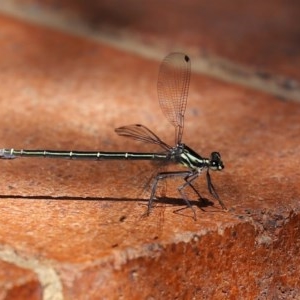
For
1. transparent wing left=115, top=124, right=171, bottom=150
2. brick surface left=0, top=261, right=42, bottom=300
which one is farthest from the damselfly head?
brick surface left=0, top=261, right=42, bottom=300

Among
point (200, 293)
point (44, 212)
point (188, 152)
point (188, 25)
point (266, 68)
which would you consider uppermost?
point (188, 25)

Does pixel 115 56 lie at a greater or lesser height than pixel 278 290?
greater

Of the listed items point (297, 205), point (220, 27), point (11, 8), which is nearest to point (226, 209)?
point (297, 205)

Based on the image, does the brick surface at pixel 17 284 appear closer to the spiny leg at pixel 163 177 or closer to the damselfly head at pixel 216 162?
the spiny leg at pixel 163 177

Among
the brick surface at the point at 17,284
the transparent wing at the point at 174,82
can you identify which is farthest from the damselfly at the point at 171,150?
the brick surface at the point at 17,284

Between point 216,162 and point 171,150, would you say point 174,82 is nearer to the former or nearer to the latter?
point 171,150

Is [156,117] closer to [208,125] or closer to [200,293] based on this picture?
[208,125]

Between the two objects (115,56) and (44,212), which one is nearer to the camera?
(44,212)

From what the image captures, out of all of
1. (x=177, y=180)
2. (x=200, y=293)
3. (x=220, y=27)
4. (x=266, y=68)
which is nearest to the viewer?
(x=200, y=293)
